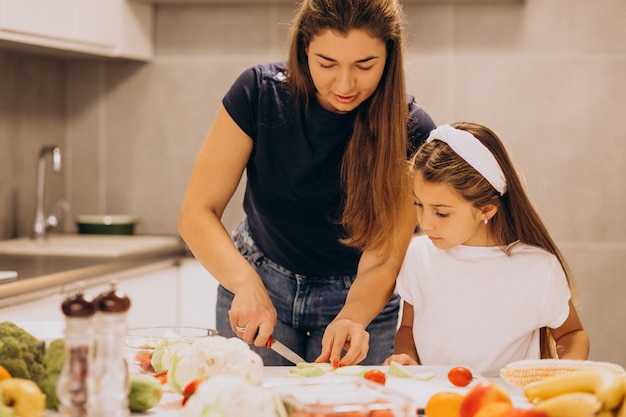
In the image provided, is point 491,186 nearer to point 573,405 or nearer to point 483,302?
point 483,302

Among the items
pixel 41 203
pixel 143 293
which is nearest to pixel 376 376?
pixel 143 293

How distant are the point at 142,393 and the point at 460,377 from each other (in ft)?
1.62

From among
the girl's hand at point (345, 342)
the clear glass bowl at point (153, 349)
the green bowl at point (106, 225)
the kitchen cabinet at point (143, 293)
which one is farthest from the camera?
the green bowl at point (106, 225)

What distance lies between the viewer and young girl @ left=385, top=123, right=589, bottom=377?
182cm

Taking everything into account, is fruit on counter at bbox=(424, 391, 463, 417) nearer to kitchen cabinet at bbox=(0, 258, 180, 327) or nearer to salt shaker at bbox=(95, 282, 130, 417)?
salt shaker at bbox=(95, 282, 130, 417)

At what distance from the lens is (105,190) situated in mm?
3609

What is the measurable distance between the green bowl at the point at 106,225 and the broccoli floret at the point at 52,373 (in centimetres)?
225

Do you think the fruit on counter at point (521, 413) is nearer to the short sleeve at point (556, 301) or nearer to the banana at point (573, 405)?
the banana at point (573, 405)

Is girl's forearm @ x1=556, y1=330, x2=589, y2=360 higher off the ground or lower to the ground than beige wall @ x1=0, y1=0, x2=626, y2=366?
lower

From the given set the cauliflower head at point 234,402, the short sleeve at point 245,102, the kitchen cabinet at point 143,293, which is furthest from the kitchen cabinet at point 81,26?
the cauliflower head at point 234,402

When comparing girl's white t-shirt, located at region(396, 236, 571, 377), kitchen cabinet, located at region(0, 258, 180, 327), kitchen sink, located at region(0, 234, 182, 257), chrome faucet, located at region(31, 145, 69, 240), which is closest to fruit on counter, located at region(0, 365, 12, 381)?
girl's white t-shirt, located at region(396, 236, 571, 377)

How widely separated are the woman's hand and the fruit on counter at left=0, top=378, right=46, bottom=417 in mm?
563

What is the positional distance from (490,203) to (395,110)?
11.0 inches

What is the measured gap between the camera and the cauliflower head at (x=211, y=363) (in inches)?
49.2
